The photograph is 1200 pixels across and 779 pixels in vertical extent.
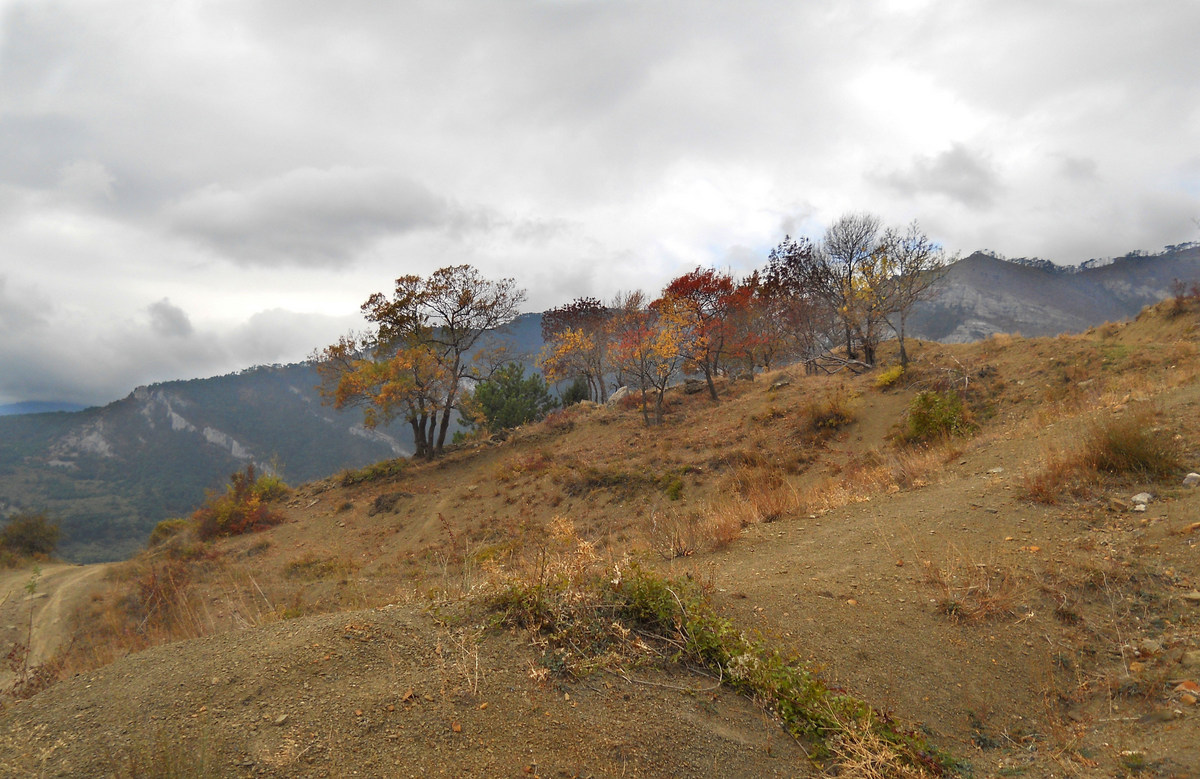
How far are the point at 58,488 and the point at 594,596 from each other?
16844 cm

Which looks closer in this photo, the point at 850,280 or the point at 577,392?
the point at 850,280

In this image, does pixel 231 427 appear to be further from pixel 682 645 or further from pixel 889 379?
pixel 682 645

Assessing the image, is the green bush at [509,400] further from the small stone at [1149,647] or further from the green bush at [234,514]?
the small stone at [1149,647]

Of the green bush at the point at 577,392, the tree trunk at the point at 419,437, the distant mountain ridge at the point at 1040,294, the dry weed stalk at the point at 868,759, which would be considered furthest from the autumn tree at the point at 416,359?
the distant mountain ridge at the point at 1040,294

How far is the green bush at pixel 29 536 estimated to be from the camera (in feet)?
95.7

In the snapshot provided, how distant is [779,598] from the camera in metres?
4.82

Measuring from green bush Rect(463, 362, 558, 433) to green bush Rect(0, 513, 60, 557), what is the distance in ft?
81.1

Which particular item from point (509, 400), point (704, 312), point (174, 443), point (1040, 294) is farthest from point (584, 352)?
point (174, 443)

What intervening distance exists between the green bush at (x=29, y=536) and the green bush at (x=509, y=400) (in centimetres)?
2472

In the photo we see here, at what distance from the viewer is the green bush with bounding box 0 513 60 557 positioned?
2917cm

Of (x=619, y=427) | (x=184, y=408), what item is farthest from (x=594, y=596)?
(x=184, y=408)

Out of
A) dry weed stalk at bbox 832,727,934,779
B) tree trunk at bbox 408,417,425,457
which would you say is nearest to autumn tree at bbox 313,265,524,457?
tree trunk at bbox 408,417,425,457

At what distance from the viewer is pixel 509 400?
1414 inches

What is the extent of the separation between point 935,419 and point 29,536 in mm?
45056
